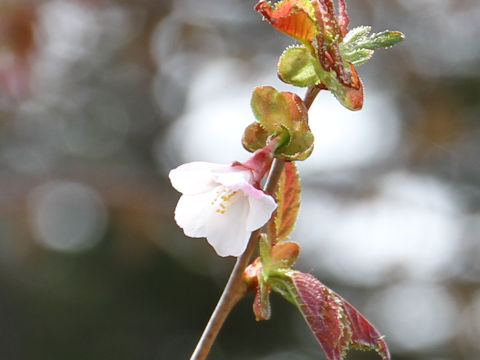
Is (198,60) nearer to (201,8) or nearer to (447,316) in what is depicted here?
(201,8)

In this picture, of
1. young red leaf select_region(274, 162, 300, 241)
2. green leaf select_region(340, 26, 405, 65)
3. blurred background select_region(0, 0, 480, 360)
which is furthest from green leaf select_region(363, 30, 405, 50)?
blurred background select_region(0, 0, 480, 360)

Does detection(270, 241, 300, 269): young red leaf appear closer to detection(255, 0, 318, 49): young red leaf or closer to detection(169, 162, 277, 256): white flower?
detection(169, 162, 277, 256): white flower

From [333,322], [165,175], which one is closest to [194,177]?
[333,322]

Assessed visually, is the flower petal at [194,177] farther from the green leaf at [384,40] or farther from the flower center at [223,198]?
the green leaf at [384,40]

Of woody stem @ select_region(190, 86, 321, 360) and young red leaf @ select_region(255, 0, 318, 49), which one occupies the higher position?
young red leaf @ select_region(255, 0, 318, 49)

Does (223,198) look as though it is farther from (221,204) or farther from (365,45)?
(365,45)

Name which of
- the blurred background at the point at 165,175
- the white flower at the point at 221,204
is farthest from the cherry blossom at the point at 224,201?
the blurred background at the point at 165,175
